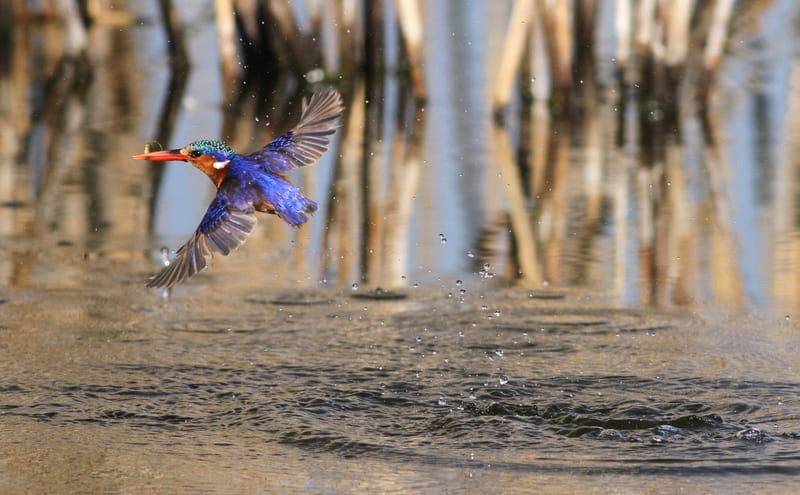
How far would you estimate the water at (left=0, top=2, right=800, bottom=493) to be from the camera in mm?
4965

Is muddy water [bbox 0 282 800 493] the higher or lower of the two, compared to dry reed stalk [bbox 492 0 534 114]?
lower

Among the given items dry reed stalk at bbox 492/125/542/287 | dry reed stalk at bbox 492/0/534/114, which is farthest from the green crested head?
dry reed stalk at bbox 492/0/534/114

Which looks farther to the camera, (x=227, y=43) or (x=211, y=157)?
(x=227, y=43)

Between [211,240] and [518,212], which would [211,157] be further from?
[518,212]

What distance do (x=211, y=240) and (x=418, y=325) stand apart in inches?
80.1

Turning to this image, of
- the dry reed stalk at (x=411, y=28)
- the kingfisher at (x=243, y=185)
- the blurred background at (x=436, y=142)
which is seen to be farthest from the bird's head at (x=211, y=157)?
the dry reed stalk at (x=411, y=28)

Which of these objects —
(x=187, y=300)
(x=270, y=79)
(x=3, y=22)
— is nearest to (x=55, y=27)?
(x=3, y=22)

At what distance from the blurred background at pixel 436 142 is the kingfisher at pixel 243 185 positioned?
182 centimetres

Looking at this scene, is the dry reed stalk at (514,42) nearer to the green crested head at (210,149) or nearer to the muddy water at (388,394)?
the muddy water at (388,394)

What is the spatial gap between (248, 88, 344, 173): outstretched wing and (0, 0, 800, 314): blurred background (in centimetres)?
178

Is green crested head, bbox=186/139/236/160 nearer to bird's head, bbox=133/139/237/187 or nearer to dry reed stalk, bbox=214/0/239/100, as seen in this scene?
bird's head, bbox=133/139/237/187

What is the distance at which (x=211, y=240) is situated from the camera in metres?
4.76

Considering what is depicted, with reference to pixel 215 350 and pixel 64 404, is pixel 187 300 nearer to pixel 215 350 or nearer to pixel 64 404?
pixel 215 350

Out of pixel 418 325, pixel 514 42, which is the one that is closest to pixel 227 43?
pixel 514 42
